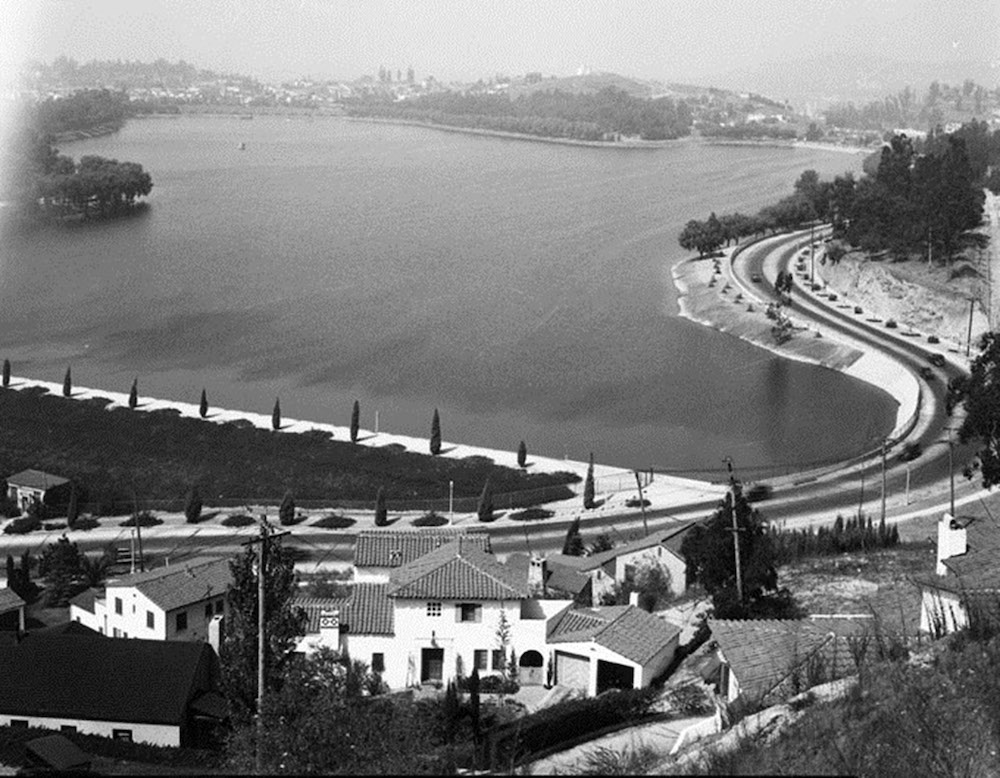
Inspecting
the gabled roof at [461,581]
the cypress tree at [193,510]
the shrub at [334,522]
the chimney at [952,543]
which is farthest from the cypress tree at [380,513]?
the chimney at [952,543]

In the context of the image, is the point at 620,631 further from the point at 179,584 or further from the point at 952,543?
the point at 179,584

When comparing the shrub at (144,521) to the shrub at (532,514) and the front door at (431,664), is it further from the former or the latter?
the front door at (431,664)

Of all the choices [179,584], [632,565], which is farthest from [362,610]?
[632,565]

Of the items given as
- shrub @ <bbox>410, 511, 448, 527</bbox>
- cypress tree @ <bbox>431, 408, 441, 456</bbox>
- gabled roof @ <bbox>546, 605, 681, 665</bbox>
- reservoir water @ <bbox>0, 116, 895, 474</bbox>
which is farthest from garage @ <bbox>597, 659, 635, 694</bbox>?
reservoir water @ <bbox>0, 116, 895, 474</bbox>

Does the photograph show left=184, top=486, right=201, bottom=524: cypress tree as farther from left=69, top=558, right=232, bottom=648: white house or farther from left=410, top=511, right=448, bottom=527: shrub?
left=69, top=558, right=232, bottom=648: white house

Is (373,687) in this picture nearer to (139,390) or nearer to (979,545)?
(979,545)

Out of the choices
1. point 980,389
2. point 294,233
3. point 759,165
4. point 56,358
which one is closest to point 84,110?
point 759,165
